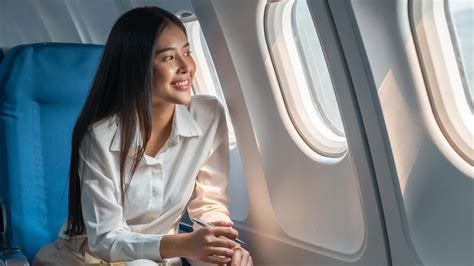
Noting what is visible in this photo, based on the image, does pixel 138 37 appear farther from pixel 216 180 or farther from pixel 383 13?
pixel 383 13

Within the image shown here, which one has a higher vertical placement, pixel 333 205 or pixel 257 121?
pixel 257 121

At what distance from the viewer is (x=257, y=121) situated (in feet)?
10.4

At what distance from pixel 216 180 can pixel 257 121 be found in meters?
0.39

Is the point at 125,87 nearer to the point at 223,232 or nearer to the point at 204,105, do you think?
the point at 204,105

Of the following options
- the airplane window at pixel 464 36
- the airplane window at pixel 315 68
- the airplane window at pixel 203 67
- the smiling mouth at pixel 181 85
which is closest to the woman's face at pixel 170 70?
the smiling mouth at pixel 181 85

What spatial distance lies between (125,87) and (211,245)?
66 centimetres

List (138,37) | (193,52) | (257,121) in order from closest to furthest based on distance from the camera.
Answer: (138,37)
(257,121)
(193,52)

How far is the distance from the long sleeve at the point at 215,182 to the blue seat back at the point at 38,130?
2.46ft

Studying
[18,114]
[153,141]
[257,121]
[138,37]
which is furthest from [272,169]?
[18,114]

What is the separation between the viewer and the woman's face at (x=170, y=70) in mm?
2707

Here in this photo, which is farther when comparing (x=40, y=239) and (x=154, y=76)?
(x=40, y=239)

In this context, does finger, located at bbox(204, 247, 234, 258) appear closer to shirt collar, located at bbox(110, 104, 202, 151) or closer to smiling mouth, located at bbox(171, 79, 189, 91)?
shirt collar, located at bbox(110, 104, 202, 151)

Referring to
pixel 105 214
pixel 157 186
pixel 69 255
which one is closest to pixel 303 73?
pixel 157 186

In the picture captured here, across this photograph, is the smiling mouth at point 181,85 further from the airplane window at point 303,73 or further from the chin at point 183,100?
the airplane window at point 303,73
